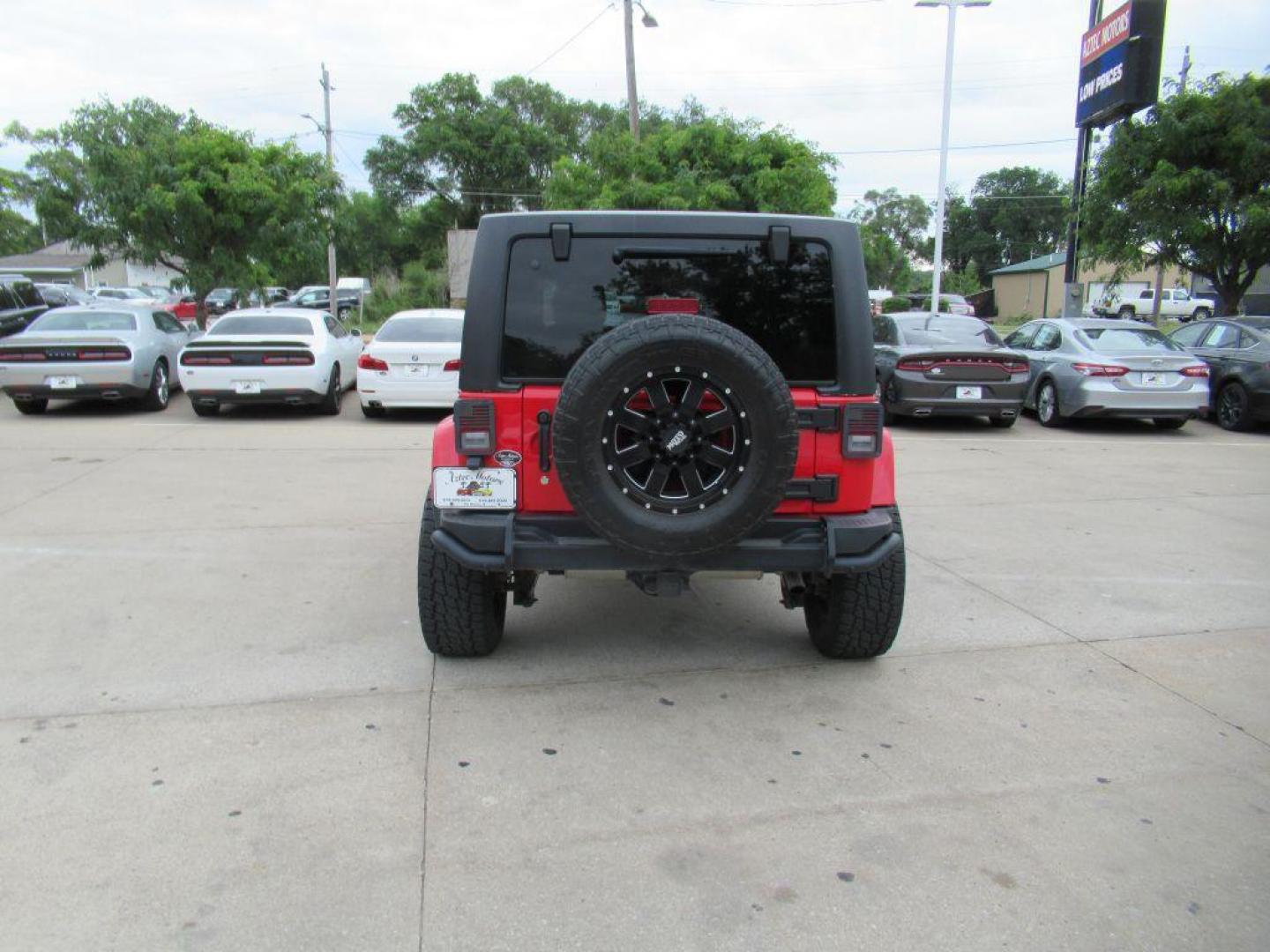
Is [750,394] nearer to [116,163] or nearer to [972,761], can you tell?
[972,761]

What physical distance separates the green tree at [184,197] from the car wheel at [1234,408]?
15.6 m

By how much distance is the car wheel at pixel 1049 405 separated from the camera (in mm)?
12609

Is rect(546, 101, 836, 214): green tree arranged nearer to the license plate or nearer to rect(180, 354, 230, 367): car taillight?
rect(180, 354, 230, 367): car taillight

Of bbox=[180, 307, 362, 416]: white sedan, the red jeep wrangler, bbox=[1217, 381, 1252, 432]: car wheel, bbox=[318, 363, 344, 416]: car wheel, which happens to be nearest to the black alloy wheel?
the red jeep wrangler

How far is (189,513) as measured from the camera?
23.8 feet

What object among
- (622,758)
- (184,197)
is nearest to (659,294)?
(622,758)

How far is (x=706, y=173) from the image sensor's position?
737 inches

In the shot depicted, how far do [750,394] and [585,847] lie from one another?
161cm

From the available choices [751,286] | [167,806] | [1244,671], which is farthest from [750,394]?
[1244,671]

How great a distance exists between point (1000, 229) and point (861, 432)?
91.3 meters

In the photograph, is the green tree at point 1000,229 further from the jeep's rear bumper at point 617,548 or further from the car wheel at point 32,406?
the jeep's rear bumper at point 617,548

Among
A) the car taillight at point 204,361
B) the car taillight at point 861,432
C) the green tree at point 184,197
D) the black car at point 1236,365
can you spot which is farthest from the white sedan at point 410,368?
the black car at point 1236,365

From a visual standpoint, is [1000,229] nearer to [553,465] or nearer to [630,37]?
[630,37]

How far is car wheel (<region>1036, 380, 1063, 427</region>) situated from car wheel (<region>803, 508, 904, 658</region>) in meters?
9.36
